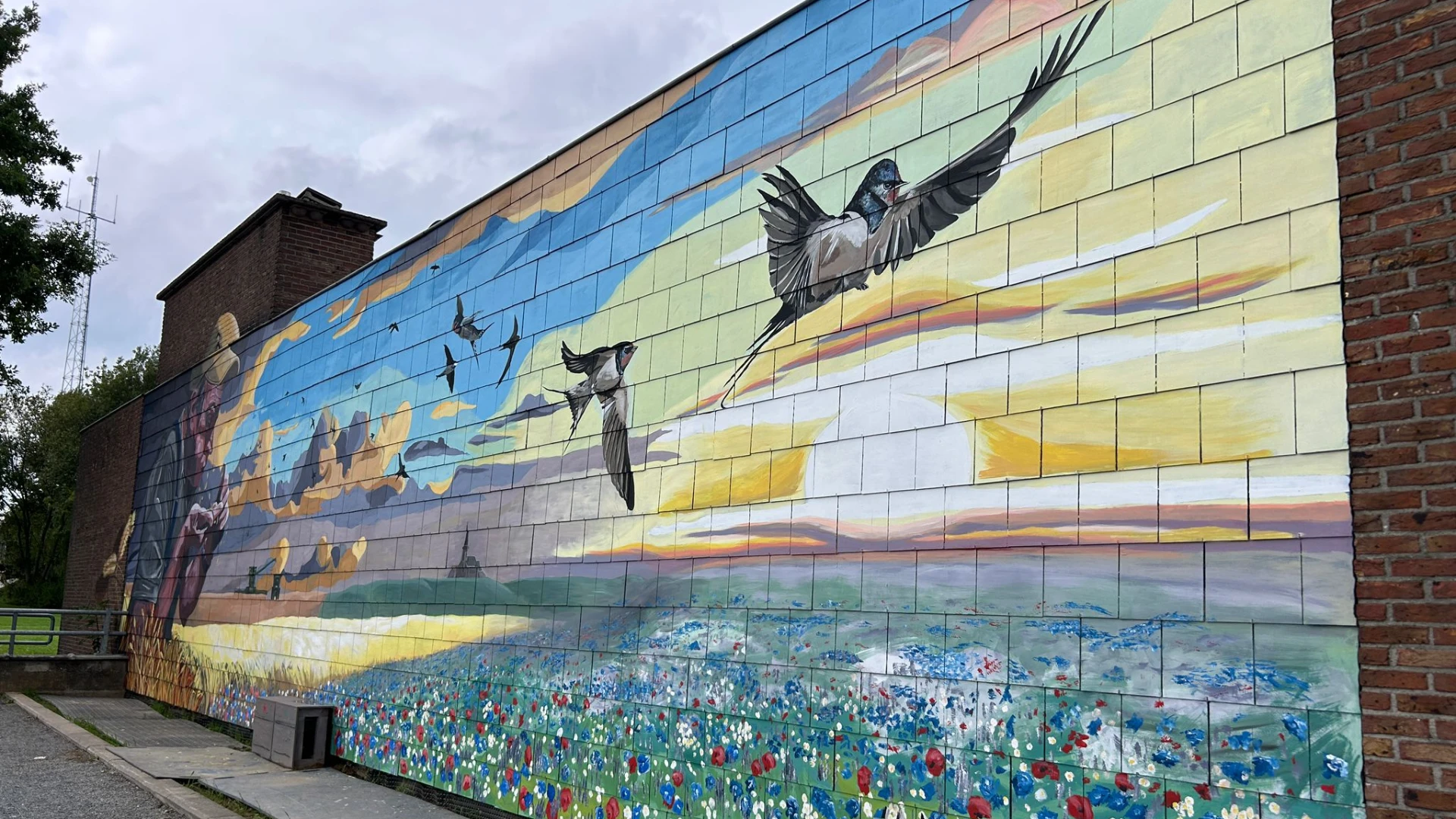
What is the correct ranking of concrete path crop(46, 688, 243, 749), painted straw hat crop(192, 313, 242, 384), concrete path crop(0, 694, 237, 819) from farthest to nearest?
painted straw hat crop(192, 313, 242, 384) < concrete path crop(46, 688, 243, 749) < concrete path crop(0, 694, 237, 819)

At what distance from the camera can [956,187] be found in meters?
5.25

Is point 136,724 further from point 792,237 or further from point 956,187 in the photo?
point 956,187

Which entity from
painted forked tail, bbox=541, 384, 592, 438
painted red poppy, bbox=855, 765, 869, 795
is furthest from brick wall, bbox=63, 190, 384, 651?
painted red poppy, bbox=855, 765, 869, 795

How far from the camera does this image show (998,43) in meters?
5.16

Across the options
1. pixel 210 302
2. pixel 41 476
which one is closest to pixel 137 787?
pixel 210 302

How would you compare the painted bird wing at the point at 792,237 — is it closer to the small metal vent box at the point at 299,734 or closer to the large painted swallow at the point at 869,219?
the large painted swallow at the point at 869,219

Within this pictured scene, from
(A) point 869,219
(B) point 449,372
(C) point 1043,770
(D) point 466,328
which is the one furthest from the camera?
(B) point 449,372

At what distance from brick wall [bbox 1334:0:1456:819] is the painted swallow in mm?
5771

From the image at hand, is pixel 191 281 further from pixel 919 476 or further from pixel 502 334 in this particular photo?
pixel 919 476

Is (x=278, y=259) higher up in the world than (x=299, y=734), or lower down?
higher up

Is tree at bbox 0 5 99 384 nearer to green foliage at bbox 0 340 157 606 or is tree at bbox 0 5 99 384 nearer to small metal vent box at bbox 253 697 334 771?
small metal vent box at bbox 253 697 334 771

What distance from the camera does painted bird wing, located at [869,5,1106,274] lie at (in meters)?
4.89

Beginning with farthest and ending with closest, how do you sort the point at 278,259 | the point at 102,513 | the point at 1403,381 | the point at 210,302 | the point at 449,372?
the point at 102,513
the point at 210,302
the point at 278,259
the point at 449,372
the point at 1403,381

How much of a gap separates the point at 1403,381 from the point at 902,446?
6.98 feet
